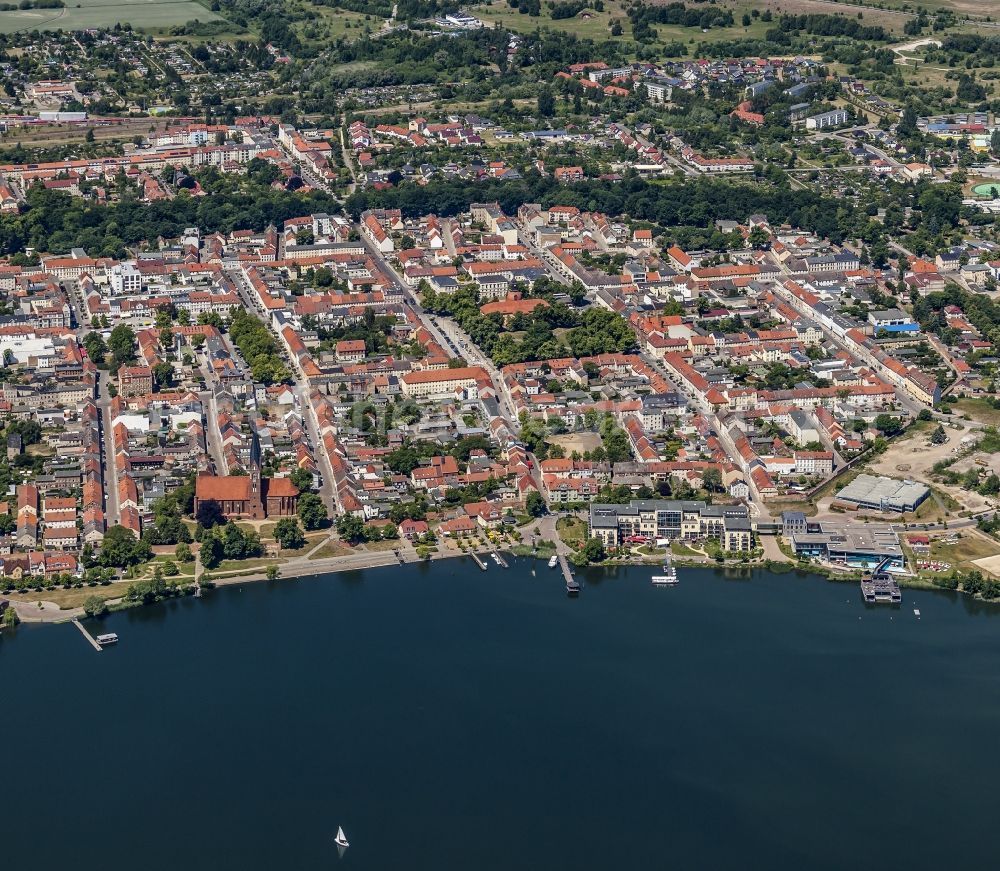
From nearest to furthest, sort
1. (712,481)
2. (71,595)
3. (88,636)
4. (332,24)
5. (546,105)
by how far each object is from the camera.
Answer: (88,636) → (71,595) → (712,481) → (546,105) → (332,24)

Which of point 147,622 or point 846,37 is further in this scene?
point 846,37

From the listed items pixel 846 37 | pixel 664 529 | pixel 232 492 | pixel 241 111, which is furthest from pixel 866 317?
pixel 846 37

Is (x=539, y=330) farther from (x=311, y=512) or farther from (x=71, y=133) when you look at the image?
(x=71, y=133)

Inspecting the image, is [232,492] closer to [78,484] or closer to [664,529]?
[78,484]

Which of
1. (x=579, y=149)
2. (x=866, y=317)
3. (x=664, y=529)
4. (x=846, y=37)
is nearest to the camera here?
(x=664, y=529)

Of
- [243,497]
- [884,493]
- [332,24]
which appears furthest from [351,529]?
[332,24]

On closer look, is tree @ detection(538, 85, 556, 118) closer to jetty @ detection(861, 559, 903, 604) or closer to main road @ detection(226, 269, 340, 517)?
main road @ detection(226, 269, 340, 517)
